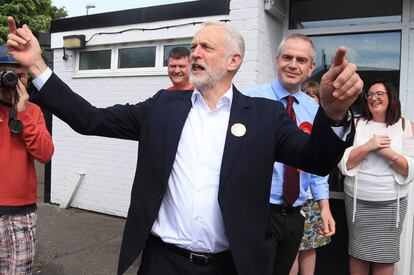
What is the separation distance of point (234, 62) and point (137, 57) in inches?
174

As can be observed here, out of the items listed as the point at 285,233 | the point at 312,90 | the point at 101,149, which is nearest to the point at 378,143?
the point at 312,90

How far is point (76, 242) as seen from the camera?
5293mm

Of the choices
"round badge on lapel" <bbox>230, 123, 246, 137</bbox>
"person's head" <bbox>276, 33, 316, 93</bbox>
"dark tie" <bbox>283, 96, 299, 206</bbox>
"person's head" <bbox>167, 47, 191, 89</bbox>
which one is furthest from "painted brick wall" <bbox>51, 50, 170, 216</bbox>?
"round badge on lapel" <bbox>230, 123, 246, 137</bbox>

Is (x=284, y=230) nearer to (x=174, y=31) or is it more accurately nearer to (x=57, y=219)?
(x=174, y=31)

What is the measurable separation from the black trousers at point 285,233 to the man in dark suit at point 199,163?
1.69 feet

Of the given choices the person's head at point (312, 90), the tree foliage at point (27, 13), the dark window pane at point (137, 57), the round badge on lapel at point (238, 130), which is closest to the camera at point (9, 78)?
the round badge on lapel at point (238, 130)

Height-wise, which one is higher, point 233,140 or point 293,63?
point 293,63

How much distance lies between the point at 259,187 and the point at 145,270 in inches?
25.7

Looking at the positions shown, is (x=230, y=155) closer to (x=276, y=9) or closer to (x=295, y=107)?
(x=295, y=107)

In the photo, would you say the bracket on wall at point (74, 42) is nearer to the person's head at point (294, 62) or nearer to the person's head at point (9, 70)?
the person's head at point (9, 70)

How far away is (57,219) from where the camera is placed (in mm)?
6254

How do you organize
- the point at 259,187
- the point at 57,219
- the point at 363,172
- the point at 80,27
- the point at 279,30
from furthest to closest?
1. the point at 80,27
2. the point at 57,219
3. the point at 279,30
4. the point at 363,172
5. the point at 259,187

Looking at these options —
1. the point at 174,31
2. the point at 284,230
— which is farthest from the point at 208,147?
the point at 174,31

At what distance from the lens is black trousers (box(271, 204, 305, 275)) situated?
8.29 feet
